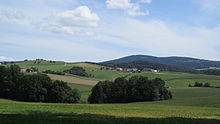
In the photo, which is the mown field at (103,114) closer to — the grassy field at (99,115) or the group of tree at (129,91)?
the grassy field at (99,115)

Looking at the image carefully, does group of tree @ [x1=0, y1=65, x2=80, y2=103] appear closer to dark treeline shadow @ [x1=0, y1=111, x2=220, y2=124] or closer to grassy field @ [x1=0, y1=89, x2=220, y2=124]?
grassy field @ [x1=0, y1=89, x2=220, y2=124]

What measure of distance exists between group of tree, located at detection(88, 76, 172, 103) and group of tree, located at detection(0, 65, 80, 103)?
25.9 ft

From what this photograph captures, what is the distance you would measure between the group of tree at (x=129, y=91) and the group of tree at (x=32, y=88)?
7.89 m

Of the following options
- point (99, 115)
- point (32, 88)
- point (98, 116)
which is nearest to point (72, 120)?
point (98, 116)

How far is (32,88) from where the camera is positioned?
8575 cm

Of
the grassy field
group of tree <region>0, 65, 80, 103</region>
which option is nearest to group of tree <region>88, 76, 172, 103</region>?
group of tree <region>0, 65, 80, 103</region>

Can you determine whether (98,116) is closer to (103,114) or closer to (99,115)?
(99,115)

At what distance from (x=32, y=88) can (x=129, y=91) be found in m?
31.9

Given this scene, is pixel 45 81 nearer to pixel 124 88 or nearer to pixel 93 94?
pixel 93 94

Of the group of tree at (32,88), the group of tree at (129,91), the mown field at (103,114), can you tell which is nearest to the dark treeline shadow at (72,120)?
the mown field at (103,114)

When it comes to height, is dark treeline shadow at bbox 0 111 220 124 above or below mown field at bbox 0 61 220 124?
above

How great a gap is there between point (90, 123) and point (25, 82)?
74175 millimetres

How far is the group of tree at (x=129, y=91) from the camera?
91.9 m

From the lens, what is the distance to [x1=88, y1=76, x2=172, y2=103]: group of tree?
91.9 meters
